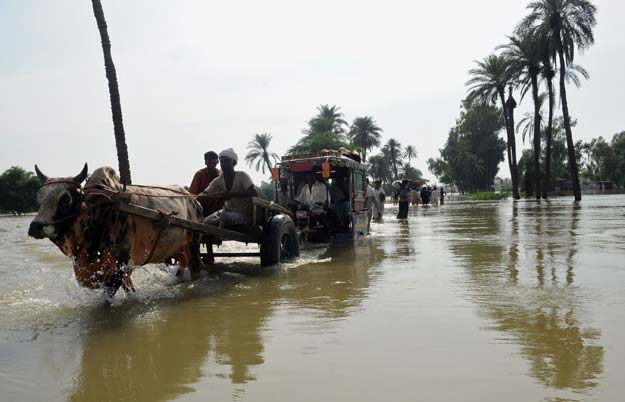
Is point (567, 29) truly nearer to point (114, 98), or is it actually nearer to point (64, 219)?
point (114, 98)

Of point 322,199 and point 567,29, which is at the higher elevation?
point 567,29

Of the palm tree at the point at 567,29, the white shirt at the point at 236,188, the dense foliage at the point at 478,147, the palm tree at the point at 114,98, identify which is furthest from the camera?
the dense foliage at the point at 478,147

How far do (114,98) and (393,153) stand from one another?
11468 centimetres

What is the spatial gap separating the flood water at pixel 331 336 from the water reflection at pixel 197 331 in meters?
0.02

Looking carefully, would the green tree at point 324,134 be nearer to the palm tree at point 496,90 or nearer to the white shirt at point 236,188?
the palm tree at point 496,90

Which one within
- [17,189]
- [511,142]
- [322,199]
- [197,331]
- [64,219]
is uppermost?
[511,142]

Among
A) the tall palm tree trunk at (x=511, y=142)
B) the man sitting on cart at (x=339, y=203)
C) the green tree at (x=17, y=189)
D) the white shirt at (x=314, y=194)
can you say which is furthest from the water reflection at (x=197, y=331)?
the green tree at (x=17, y=189)

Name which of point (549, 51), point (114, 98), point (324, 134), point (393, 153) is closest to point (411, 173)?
point (393, 153)

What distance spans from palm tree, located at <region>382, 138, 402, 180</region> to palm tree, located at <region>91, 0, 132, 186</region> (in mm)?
111189

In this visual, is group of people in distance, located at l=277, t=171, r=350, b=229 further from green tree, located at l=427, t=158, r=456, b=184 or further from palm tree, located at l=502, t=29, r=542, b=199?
green tree, located at l=427, t=158, r=456, b=184

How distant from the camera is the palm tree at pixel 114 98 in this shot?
1642cm

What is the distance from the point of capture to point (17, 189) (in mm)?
59906

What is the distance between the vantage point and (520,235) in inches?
493

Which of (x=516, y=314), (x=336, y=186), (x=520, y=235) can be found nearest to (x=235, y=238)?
(x=516, y=314)
